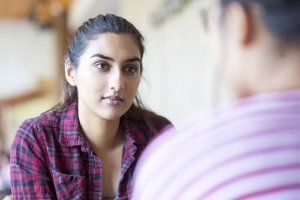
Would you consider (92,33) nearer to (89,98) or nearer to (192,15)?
(89,98)

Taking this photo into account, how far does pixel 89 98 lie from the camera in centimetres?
53

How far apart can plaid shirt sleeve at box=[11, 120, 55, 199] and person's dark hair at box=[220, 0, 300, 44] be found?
0.37 m

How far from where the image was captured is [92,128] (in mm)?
585

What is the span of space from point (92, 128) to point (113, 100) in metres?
0.10

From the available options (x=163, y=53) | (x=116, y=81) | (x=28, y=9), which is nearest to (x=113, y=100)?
(x=116, y=81)

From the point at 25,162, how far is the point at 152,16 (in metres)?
2.31

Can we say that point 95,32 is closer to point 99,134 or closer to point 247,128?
point 99,134

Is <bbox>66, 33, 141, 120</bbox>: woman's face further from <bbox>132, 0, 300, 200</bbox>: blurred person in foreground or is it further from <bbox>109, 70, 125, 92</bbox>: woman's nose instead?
<bbox>132, 0, 300, 200</bbox>: blurred person in foreground

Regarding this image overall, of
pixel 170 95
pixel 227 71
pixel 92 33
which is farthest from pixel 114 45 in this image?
pixel 170 95

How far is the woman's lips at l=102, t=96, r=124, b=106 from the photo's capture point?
0.50 metres

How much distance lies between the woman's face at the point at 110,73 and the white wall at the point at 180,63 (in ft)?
4.39

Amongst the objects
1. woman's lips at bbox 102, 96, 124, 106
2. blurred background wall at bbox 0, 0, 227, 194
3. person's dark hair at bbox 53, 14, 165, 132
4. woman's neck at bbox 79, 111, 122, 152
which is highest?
blurred background wall at bbox 0, 0, 227, 194

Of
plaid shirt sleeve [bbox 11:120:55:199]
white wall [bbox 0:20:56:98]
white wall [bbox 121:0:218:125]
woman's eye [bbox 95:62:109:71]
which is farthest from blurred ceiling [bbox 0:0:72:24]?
woman's eye [bbox 95:62:109:71]

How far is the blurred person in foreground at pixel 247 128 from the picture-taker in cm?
32
